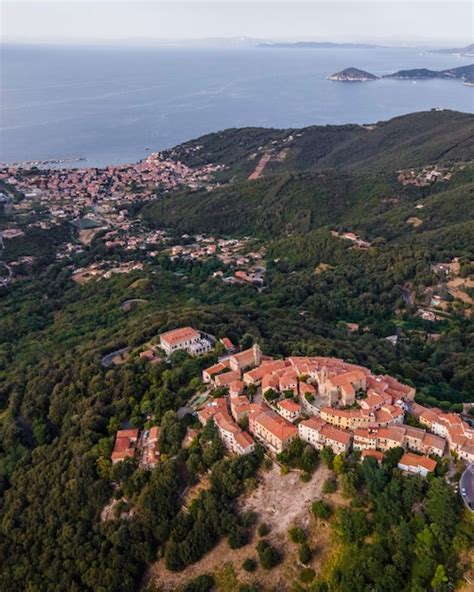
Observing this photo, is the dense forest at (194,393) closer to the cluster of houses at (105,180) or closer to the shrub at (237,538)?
the shrub at (237,538)

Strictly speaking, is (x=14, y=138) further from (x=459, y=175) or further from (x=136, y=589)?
(x=136, y=589)

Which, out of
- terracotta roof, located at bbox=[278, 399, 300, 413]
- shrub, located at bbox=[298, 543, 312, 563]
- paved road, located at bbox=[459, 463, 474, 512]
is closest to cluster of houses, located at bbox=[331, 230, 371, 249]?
terracotta roof, located at bbox=[278, 399, 300, 413]

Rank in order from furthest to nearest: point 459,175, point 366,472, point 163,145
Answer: point 163,145 < point 459,175 < point 366,472

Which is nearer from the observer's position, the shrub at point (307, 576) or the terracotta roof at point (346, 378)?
the shrub at point (307, 576)

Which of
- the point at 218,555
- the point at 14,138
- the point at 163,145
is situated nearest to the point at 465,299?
the point at 218,555

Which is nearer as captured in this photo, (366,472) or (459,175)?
A: (366,472)

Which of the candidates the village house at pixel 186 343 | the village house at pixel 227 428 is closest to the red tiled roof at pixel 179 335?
the village house at pixel 186 343

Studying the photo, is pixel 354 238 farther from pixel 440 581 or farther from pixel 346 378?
pixel 440 581
